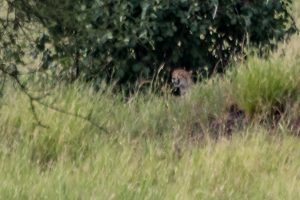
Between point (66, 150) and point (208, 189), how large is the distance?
1.13 metres

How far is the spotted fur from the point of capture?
8294 millimetres

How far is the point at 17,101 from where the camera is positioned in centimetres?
718

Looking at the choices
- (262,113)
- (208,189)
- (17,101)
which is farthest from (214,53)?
(208,189)

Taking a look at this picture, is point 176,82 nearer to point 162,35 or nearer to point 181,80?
point 181,80

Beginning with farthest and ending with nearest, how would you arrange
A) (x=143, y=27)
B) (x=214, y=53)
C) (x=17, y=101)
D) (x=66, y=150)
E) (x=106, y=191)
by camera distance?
(x=214, y=53)
(x=143, y=27)
(x=17, y=101)
(x=66, y=150)
(x=106, y=191)

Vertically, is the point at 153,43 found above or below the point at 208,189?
above

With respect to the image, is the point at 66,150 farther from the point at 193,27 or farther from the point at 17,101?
the point at 193,27

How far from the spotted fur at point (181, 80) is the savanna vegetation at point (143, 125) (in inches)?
6.0

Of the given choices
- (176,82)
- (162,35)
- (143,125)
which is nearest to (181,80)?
(176,82)

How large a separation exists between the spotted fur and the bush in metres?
0.22

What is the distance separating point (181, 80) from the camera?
8.42 m

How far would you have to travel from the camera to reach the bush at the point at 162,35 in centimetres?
827

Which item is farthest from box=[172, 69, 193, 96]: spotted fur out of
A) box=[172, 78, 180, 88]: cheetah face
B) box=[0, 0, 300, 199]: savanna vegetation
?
box=[0, 0, 300, 199]: savanna vegetation

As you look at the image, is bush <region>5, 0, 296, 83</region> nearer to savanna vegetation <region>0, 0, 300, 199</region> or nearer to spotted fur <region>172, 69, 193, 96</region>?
savanna vegetation <region>0, 0, 300, 199</region>
